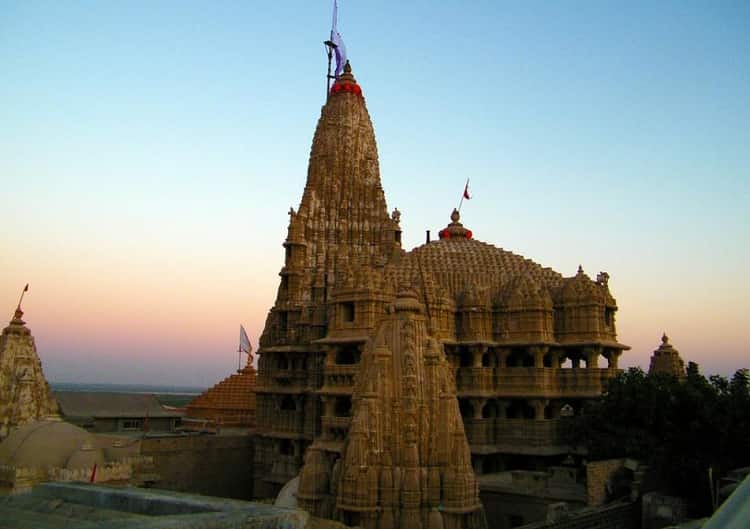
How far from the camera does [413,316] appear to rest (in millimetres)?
24969

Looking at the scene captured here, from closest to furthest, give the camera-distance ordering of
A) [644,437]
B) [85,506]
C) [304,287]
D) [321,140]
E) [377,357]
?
[85,506]
[377,357]
[644,437]
[304,287]
[321,140]

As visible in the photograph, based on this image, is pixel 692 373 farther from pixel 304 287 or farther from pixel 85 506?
pixel 85 506

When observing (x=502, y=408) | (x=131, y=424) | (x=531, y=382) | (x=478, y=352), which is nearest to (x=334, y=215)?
(x=478, y=352)

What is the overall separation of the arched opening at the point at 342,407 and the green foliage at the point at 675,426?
9.33 meters

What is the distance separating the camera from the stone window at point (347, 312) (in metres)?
31.4

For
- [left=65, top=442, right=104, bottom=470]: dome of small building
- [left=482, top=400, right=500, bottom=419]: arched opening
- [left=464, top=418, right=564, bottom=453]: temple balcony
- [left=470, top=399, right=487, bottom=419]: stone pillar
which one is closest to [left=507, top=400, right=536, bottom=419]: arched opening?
[left=482, top=400, right=500, bottom=419]: arched opening

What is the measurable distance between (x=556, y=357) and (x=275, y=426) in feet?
47.4

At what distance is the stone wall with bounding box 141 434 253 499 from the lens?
34656 mm

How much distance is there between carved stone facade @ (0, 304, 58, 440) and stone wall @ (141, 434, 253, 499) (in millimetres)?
6810

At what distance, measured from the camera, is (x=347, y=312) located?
3155 centimetres

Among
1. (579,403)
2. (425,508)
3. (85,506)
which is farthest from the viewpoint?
(579,403)

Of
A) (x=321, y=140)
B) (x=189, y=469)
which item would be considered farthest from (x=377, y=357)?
(x=321, y=140)

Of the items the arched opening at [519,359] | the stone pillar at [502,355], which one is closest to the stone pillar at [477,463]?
the stone pillar at [502,355]

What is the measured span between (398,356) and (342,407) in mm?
7519
